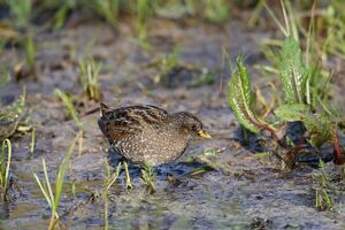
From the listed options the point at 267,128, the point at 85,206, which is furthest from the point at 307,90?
the point at 85,206

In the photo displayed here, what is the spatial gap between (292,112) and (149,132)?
Result: 3.12 feet

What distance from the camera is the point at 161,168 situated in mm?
6582

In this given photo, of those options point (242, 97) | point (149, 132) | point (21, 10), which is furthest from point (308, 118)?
point (21, 10)

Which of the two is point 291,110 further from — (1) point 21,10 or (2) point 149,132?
(1) point 21,10

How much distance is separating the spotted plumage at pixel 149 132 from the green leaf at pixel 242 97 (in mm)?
294

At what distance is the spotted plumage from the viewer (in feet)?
20.3

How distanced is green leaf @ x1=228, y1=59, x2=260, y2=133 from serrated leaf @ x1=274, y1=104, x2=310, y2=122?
0.68 feet

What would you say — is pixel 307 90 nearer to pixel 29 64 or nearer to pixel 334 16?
pixel 334 16

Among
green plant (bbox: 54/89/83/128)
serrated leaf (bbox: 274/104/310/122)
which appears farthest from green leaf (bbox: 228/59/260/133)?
green plant (bbox: 54/89/83/128)

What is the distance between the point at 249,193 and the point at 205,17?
413 cm

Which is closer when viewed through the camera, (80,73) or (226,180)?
(226,180)

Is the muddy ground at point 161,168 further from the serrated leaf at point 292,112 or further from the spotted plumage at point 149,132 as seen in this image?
the serrated leaf at point 292,112

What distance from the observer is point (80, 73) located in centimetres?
807

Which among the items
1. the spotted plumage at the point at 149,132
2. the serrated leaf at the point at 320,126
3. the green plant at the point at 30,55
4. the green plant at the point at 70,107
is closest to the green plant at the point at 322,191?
the serrated leaf at the point at 320,126
